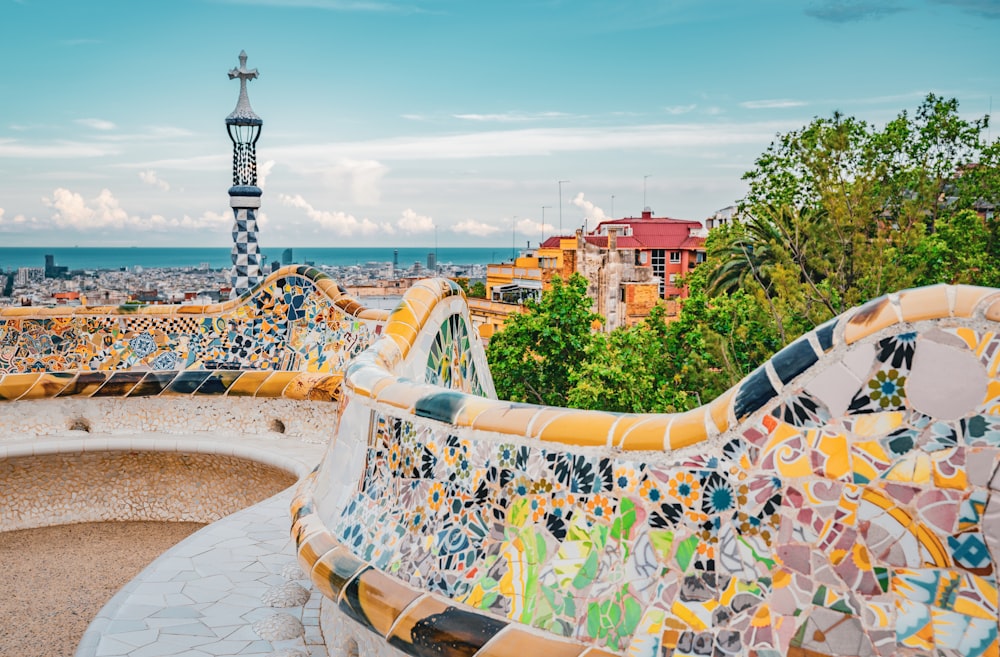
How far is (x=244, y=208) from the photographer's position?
38.3 ft

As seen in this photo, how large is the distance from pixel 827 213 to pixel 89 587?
16.2m

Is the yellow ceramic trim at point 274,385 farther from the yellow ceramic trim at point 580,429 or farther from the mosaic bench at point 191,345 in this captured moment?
the yellow ceramic trim at point 580,429

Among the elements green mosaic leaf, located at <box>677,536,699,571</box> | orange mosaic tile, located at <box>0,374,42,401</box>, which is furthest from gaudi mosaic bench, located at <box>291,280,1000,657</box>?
orange mosaic tile, located at <box>0,374,42,401</box>

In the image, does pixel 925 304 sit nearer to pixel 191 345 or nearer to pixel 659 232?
pixel 191 345

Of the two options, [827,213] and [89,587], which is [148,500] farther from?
[827,213]

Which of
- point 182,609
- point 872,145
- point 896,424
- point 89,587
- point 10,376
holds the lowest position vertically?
point 89,587

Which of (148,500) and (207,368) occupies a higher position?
(207,368)

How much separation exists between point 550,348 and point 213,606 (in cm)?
1632

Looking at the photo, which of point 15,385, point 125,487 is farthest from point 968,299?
point 15,385

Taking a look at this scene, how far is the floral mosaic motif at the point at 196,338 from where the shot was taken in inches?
340

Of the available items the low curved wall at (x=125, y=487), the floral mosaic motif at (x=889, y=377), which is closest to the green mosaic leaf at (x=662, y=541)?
the floral mosaic motif at (x=889, y=377)

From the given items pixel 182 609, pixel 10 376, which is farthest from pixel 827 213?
pixel 182 609

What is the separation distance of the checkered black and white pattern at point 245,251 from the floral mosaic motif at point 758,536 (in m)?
8.93

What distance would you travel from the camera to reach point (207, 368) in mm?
8805
